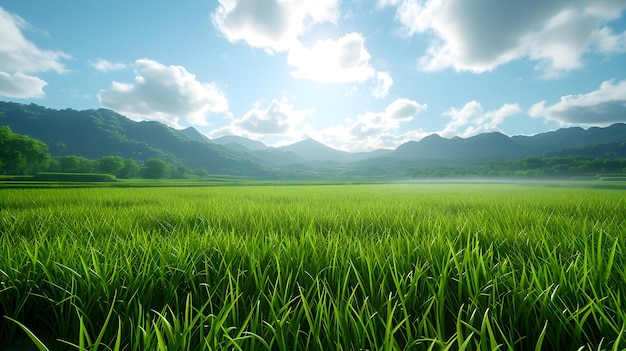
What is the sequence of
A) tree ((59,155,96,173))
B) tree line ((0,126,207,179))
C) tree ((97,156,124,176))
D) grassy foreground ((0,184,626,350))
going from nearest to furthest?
grassy foreground ((0,184,626,350)) → tree line ((0,126,207,179)) → tree ((97,156,124,176)) → tree ((59,155,96,173))

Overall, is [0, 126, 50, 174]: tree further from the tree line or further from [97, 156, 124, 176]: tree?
[97, 156, 124, 176]: tree

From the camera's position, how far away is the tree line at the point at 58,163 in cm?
6184

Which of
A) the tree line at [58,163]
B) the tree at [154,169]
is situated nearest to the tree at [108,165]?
the tree line at [58,163]

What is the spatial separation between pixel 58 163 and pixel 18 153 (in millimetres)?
40432

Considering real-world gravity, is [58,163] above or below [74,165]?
above

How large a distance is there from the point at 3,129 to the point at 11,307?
98.5 meters

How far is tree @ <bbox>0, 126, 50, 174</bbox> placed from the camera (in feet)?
199

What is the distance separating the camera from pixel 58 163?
311 ft

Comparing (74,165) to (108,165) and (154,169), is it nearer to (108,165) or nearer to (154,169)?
(108,165)

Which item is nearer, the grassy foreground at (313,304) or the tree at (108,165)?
the grassy foreground at (313,304)

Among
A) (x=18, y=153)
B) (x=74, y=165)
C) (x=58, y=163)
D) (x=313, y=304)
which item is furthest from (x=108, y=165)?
(x=313, y=304)

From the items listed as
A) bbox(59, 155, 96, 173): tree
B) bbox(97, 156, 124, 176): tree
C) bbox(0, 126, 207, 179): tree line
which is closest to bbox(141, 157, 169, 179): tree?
bbox(0, 126, 207, 179): tree line

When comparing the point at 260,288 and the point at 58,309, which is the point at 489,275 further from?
the point at 58,309

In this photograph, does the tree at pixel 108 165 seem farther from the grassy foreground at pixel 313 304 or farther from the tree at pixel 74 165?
the grassy foreground at pixel 313 304
